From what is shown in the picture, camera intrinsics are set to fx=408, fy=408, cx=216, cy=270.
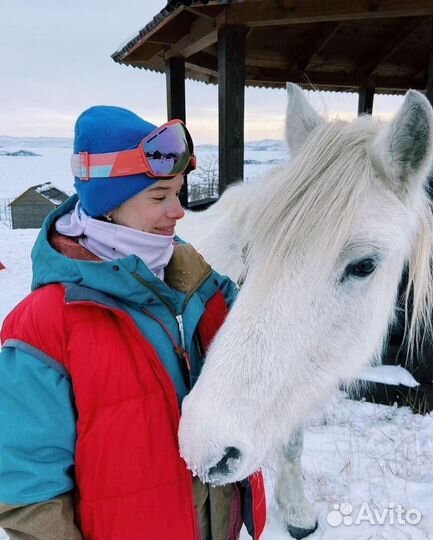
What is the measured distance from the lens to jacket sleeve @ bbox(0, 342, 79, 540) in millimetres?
1022

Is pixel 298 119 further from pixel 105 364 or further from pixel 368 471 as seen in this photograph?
pixel 368 471

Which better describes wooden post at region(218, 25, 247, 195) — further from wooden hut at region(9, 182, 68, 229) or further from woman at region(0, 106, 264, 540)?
wooden hut at region(9, 182, 68, 229)

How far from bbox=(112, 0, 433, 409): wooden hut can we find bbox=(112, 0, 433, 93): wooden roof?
0.01 metres

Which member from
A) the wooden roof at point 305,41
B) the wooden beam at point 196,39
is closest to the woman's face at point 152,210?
the wooden roof at point 305,41

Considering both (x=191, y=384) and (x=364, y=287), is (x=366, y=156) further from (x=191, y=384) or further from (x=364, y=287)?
(x=191, y=384)

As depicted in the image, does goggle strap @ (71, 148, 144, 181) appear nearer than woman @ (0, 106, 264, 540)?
No

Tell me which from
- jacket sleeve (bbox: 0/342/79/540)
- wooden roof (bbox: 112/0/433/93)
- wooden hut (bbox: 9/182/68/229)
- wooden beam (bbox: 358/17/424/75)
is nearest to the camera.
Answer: jacket sleeve (bbox: 0/342/79/540)

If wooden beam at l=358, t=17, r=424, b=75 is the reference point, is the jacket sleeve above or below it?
below

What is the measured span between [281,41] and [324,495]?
20.1 feet

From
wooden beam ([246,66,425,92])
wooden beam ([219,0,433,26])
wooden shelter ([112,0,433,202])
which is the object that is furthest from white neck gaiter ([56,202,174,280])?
wooden beam ([246,66,425,92])

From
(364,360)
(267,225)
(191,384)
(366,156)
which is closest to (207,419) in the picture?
(191,384)

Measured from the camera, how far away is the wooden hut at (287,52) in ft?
13.0

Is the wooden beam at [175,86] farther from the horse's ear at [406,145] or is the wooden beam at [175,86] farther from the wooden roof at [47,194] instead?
the wooden roof at [47,194]

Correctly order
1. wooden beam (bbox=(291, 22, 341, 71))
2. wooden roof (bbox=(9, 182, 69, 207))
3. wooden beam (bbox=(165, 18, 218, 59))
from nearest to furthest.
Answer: wooden beam (bbox=(165, 18, 218, 59)) < wooden beam (bbox=(291, 22, 341, 71)) < wooden roof (bbox=(9, 182, 69, 207))
